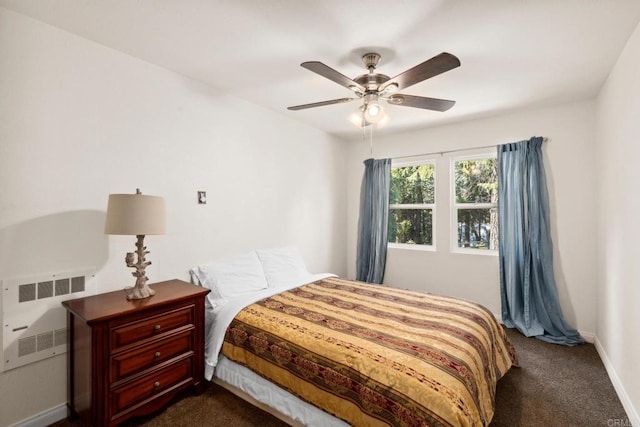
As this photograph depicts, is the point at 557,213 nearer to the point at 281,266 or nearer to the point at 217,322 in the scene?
the point at 281,266

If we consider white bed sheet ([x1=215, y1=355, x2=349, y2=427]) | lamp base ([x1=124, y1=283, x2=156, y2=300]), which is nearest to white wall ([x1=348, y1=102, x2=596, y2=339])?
white bed sheet ([x1=215, y1=355, x2=349, y2=427])

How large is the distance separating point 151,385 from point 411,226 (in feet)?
11.5

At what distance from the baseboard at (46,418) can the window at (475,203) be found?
159 inches

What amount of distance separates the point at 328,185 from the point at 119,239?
278cm

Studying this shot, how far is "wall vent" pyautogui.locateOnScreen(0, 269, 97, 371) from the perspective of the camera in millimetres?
1758

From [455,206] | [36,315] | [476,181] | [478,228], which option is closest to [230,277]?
[36,315]

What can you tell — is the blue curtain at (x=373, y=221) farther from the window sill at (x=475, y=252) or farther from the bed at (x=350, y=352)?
the bed at (x=350, y=352)

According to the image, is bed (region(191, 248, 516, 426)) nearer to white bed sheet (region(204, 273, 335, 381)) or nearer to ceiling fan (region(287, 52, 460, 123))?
white bed sheet (region(204, 273, 335, 381))

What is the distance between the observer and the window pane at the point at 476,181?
371 centimetres

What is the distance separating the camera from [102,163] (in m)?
2.15

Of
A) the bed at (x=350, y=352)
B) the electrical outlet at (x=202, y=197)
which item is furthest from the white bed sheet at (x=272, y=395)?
the electrical outlet at (x=202, y=197)

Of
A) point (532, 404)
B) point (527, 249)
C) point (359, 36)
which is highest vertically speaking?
point (359, 36)

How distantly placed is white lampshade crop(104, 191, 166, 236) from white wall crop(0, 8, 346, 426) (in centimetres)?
32

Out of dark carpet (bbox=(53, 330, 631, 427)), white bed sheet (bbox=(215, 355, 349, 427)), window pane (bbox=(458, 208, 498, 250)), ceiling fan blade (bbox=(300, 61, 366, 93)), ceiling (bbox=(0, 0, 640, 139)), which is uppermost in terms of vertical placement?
ceiling (bbox=(0, 0, 640, 139))
